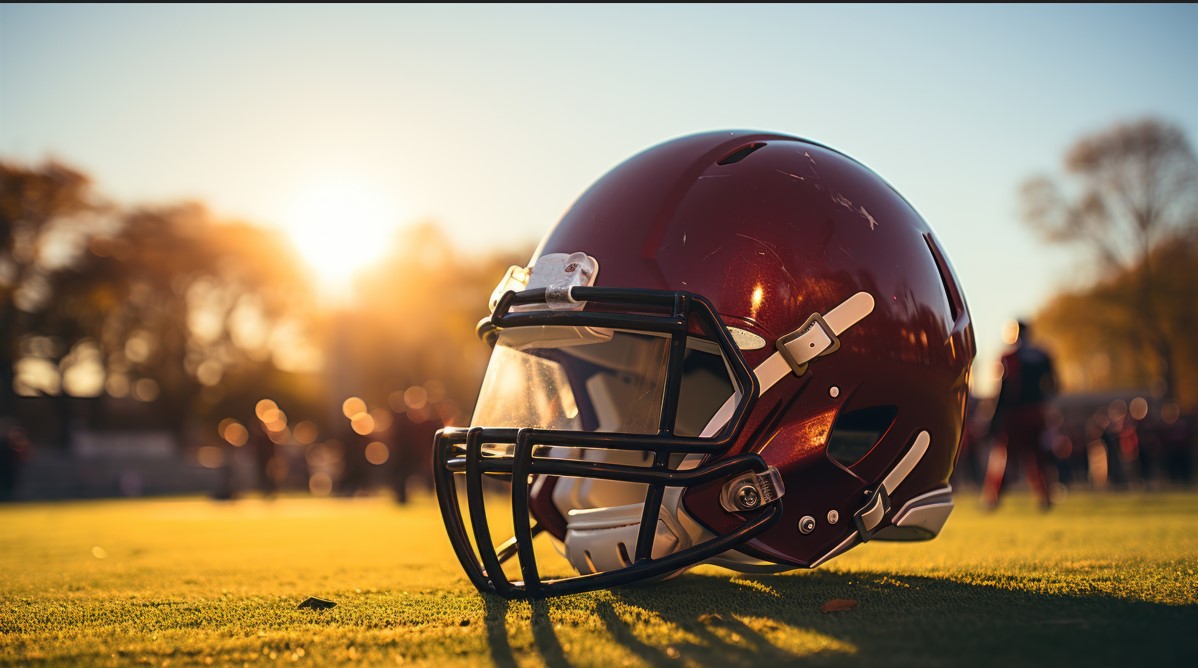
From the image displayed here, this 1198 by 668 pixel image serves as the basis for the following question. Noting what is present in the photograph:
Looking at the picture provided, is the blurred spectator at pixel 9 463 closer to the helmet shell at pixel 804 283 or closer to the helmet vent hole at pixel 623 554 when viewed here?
the helmet shell at pixel 804 283

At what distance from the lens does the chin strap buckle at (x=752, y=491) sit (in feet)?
9.09

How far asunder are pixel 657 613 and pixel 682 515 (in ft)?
0.98

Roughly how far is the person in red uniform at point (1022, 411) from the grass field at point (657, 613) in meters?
3.85

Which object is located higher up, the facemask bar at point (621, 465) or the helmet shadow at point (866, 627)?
the facemask bar at point (621, 465)

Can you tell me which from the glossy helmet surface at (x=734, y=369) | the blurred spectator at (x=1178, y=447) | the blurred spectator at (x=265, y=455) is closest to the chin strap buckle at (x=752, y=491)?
the glossy helmet surface at (x=734, y=369)

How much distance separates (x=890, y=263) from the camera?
123 inches

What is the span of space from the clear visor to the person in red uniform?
634 cm

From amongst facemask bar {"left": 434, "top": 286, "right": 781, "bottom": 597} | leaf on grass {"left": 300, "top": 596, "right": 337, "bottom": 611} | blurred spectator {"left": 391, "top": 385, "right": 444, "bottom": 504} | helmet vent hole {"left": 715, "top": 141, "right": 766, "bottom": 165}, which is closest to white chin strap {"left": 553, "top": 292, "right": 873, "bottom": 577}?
facemask bar {"left": 434, "top": 286, "right": 781, "bottom": 597}

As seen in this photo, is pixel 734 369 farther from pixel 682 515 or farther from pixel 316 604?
pixel 316 604

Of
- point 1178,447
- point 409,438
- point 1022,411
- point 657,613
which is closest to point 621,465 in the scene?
point 657,613

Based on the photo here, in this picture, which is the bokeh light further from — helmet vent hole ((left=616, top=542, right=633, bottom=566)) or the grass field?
helmet vent hole ((left=616, top=542, right=633, bottom=566))

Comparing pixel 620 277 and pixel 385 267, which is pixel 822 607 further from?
pixel 385 267

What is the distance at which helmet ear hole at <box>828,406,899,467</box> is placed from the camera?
3.11 m

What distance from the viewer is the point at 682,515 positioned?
2875 millimetres
